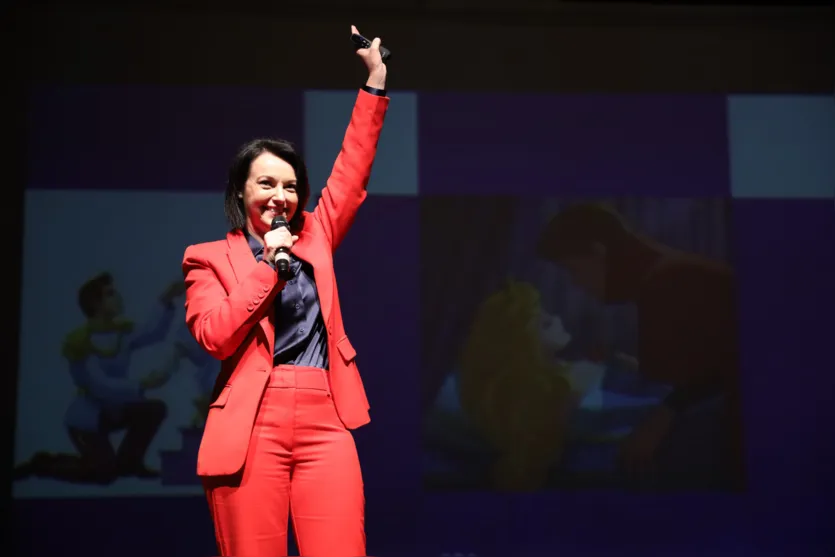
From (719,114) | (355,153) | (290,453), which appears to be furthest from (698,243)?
(290,453)

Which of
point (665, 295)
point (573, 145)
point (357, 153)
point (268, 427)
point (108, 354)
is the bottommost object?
point (268, 427)

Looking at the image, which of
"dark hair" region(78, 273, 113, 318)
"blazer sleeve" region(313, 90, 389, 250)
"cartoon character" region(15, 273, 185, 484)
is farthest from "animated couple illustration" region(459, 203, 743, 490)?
"blazer sleeve" region(313, 90, 389, 250)

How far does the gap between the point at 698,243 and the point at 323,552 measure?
2493mm

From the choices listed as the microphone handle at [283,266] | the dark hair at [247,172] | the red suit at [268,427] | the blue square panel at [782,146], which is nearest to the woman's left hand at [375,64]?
the dark hair at [247,172]

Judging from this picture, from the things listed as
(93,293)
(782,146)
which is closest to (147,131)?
(93,293)

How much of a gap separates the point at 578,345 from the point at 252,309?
7.23ft

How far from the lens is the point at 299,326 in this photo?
6.00 feet

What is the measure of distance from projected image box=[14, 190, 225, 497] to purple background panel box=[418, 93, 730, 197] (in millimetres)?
1000

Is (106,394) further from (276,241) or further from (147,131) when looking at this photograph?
(276,241)

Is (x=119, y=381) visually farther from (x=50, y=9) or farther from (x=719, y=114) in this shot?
(x=719, y=114)

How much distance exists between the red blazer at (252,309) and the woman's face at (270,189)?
7 cm

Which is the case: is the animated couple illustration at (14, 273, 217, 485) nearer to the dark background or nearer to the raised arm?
the dark background

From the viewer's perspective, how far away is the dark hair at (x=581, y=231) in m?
3.70

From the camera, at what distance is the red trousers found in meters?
1.71
